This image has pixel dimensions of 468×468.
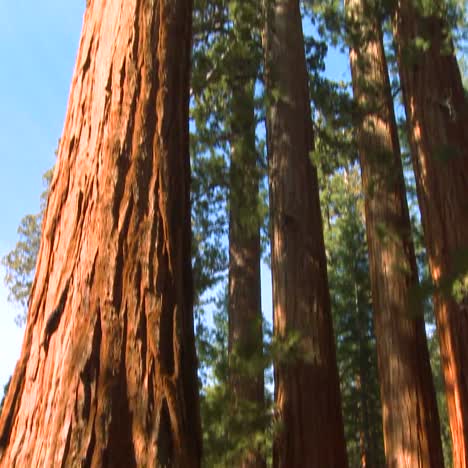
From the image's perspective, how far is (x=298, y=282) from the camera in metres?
5.90

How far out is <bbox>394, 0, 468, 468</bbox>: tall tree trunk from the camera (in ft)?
18.8

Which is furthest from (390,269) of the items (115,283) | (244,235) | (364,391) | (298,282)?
(364,391)

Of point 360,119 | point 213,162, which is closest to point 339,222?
point 213,162

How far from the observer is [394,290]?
23.3 feet

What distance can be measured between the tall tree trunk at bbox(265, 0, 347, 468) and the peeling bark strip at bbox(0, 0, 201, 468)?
2.81 m

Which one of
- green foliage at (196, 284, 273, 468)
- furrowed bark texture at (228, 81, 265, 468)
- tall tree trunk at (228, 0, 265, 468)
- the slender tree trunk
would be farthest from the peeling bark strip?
the slender tree trunk

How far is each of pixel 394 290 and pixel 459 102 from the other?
6.90 feet

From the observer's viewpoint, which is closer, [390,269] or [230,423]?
[230,423]

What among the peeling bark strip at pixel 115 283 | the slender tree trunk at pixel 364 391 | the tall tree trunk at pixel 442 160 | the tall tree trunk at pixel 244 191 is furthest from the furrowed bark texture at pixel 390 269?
the slender tree trunk at pixel 364 391

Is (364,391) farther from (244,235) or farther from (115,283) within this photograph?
(115,283)

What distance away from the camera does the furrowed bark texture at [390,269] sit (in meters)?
6.31

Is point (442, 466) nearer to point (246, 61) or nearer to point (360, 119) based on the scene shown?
point (360, 119)

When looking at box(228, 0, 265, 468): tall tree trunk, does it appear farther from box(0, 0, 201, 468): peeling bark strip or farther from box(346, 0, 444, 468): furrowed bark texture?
box(0, 0, 201, 468): peeling bark strip

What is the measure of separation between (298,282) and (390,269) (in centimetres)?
178
